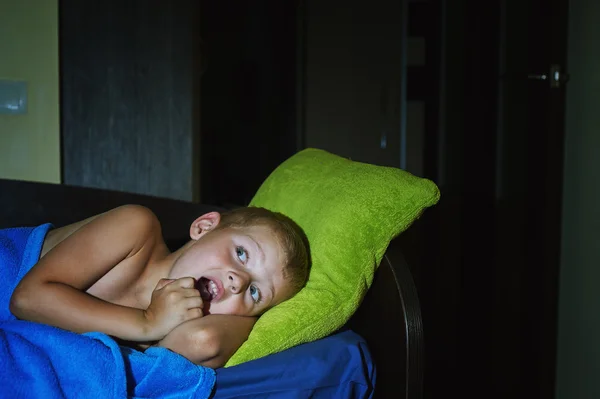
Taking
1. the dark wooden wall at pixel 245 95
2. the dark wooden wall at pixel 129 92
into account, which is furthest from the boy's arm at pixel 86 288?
the dark wooden wall at pixel 245 95

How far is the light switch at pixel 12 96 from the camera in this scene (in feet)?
6.04

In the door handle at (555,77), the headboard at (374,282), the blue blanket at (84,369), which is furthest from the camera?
the door handle at (555,77)

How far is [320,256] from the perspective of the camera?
109cm

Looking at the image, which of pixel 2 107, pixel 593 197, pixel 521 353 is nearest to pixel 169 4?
pixel 2 107

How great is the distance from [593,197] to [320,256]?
37.3 inches

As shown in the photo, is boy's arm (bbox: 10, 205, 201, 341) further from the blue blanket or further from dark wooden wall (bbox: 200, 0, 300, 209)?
dark wooden wall (bbox: 200, 0, 300, 209)

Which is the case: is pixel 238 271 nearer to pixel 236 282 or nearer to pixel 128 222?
pixel 236 282

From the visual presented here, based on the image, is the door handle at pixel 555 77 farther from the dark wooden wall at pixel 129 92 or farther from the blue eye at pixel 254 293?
the blue eye at pixel 254 293

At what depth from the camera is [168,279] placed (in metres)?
1.04

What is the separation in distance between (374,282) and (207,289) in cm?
26

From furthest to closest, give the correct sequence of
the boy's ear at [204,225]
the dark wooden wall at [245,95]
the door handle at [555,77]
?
the dark wooden wall at [245,95] < the door handle at [555,77] < the boy's ear at [204,225]

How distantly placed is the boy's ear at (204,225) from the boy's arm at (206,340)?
228 millimetres

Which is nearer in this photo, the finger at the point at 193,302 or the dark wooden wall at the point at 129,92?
the finger at the point at 193,302

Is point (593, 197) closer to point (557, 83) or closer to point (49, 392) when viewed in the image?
point (557, 83)
